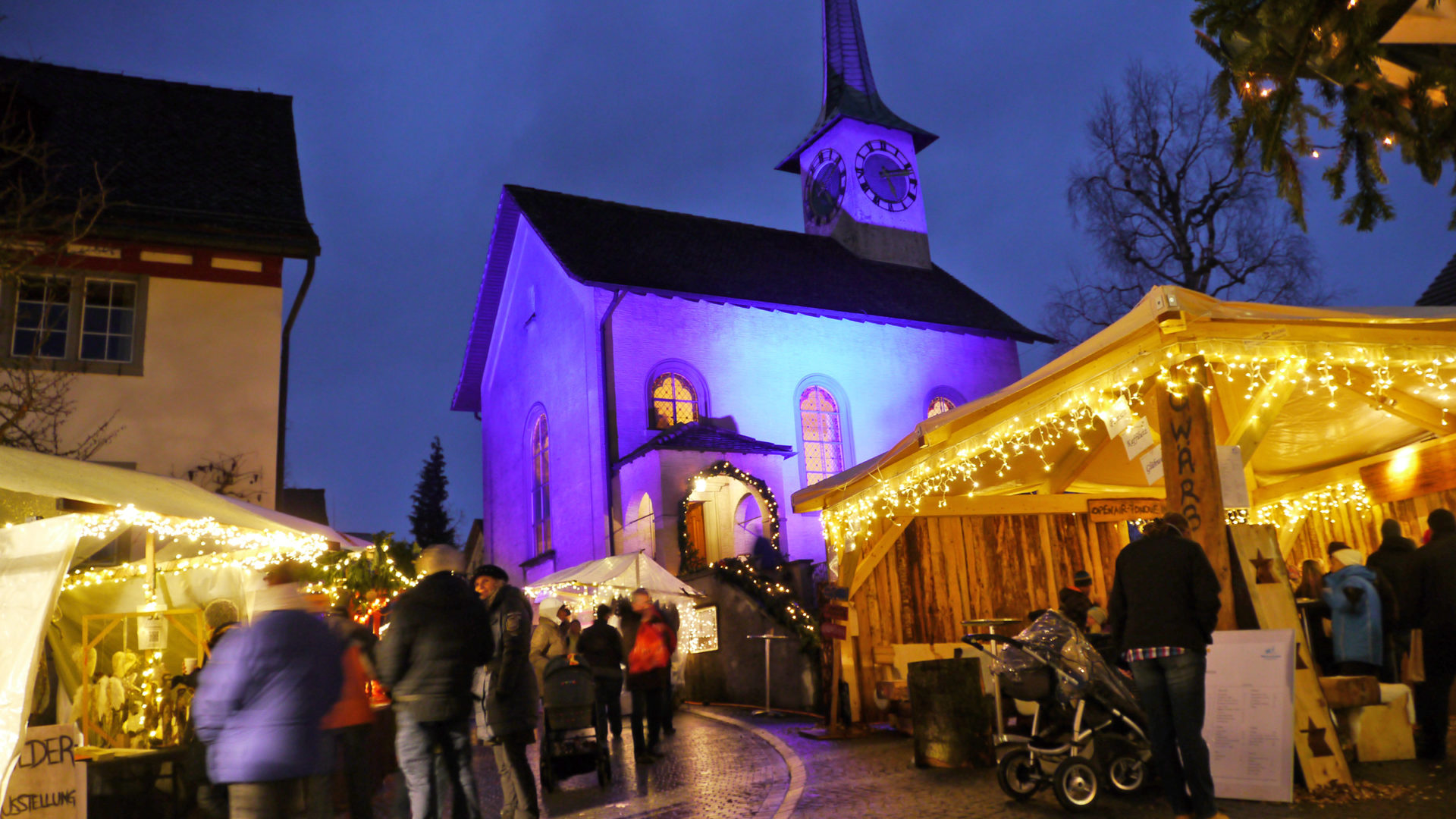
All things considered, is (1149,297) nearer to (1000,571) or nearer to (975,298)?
(1000,571)

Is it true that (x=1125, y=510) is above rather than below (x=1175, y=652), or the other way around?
above

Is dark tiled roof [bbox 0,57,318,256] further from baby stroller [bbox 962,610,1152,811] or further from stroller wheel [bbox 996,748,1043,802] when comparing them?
stroller wheel [bbox 996,748,1043,802]

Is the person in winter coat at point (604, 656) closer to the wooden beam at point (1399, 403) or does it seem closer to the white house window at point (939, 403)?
the wooden beam at point (1399, 403)

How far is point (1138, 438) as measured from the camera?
24.9 feet

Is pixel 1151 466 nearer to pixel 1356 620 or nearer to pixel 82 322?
pixel 1356 620

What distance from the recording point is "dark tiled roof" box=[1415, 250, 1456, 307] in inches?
733

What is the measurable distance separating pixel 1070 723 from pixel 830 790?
1.87 meters

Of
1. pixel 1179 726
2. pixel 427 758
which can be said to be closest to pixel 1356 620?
pixel 1179 726

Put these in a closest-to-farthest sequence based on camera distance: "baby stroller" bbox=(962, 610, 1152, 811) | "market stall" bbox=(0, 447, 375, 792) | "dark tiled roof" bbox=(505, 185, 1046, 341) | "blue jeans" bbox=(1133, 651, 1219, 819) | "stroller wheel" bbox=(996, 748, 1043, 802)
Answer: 1. "blue jeans" bbox=(1133, 651, 1219, 819)
2. "market stall" bbox=(0, 447, 375, 792)
3. "baby stroller" bbox=(962, 610, 1152, 811)
4. "stroller wheel" bbox=(996, 748, 1043, 802)
5. "dark tiled roof" bbox=(505, 185, 1046, 341)

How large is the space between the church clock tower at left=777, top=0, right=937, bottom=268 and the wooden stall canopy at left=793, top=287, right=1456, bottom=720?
56.8 ft

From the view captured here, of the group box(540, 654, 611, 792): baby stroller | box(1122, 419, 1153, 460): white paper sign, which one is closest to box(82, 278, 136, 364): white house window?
box(540, 654, 611, 792): baby stroller

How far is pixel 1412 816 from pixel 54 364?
15313mm

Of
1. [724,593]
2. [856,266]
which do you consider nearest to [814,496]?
[724,593]

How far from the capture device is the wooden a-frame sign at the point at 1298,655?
19.8 feet
